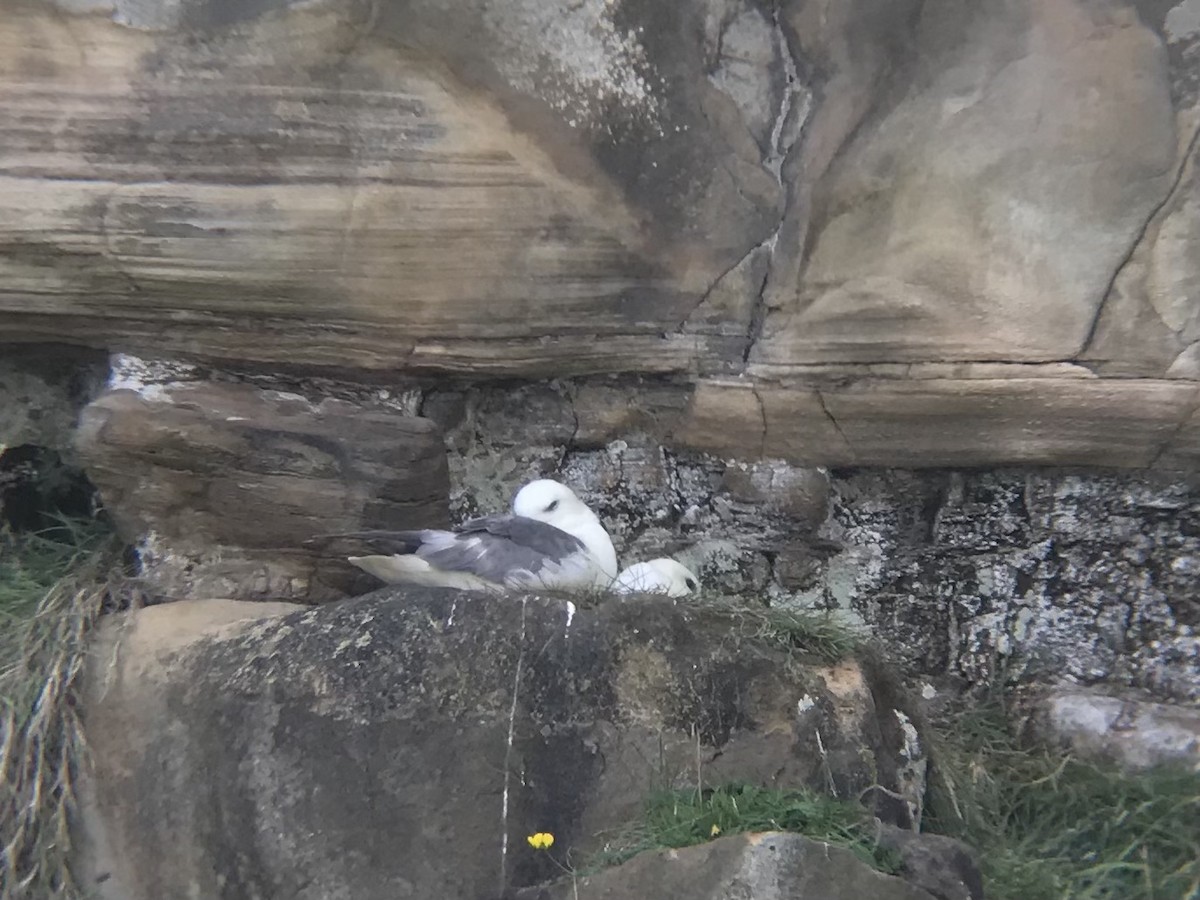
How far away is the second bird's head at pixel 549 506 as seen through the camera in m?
2.23

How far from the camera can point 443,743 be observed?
1.81m

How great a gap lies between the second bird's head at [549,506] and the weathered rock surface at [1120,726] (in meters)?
0.93

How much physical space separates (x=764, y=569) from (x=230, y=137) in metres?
1.29

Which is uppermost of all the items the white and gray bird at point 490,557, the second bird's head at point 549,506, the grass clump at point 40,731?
the second bird's head at point 549,506

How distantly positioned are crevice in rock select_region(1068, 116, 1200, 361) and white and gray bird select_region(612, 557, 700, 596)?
773mm

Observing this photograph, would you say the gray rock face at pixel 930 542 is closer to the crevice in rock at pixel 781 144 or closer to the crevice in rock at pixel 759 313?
the crevice in rock at pixel 759 313

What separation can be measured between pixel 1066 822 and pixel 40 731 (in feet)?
5.59

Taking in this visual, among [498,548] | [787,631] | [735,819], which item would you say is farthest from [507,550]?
[735,819]

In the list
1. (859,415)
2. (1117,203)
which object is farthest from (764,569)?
(1117,203)

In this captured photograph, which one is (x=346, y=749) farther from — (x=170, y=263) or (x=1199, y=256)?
(x=1199, y=256)

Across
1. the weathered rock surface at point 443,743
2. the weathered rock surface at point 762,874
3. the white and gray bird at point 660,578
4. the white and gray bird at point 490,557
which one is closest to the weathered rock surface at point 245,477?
the white and gray bird at point 490,557

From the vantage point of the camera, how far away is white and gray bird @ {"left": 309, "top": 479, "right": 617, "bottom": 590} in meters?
2.05

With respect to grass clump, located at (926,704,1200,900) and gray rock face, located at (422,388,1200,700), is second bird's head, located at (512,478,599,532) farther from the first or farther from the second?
grass clump, located at (926,704,1200,900)

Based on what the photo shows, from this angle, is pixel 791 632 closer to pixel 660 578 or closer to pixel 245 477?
pixel 660 578
